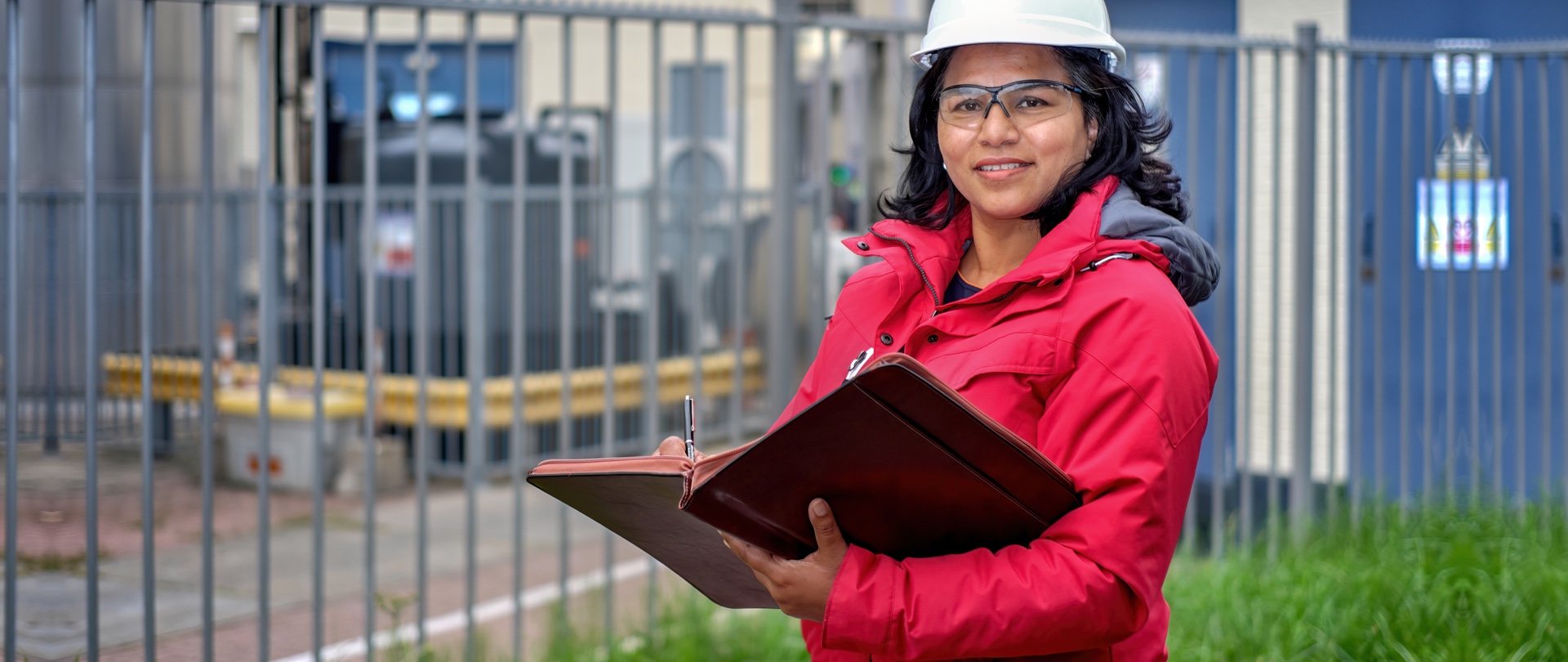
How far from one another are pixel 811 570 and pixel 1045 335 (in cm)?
37

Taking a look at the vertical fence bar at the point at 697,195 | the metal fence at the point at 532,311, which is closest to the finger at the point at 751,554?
the metal fence at the point at 532,311

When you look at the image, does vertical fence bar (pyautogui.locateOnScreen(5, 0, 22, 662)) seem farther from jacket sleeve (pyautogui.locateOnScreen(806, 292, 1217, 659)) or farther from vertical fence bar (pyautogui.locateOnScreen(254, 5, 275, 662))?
jacket sleeve (pyautogui.locateOnScreen(806, 292, 1217, 659))

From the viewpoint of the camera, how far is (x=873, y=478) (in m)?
1.57

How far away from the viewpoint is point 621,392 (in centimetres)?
783

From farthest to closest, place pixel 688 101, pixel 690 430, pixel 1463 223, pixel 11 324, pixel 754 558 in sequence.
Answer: pixel 688 101 < pixel 1463 223 < pixel 11 324 < pixel 690 430 < pixel 754 558

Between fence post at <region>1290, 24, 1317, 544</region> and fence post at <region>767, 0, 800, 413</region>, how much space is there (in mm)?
2187

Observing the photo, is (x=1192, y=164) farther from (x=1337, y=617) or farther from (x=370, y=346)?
(x=370, y=346)

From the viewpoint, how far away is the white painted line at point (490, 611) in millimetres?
4594

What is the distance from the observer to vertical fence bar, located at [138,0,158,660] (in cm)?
326

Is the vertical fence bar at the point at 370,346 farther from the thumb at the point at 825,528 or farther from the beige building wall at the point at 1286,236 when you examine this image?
the beige building wall at the point at 1286,236

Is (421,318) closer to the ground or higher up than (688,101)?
closer to the ground

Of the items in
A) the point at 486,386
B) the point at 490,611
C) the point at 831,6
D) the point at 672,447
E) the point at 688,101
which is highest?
the point at 831,6

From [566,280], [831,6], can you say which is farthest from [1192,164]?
[831,6]

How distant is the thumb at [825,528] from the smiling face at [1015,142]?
0.46 metres
